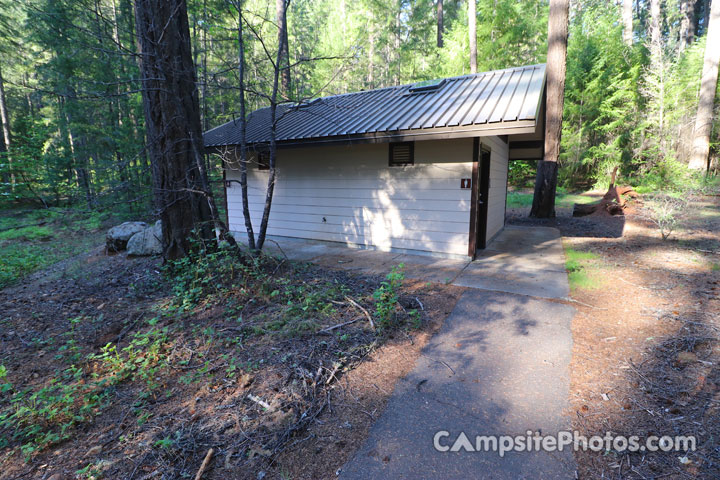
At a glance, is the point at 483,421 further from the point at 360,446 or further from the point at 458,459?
the point at 360,446

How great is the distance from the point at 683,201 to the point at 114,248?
11626mm

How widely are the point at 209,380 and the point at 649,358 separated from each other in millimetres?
3495

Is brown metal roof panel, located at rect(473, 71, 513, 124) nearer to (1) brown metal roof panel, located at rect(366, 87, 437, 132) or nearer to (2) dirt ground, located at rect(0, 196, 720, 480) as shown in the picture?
(1) brown metal roof panel, located at rect(366, 87, 437, 132)

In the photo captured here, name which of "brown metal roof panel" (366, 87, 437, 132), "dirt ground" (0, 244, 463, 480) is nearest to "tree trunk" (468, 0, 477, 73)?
"brown metal roof panel" (366, 87, 437, 132)

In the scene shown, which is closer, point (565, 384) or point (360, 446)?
point (360, 446)

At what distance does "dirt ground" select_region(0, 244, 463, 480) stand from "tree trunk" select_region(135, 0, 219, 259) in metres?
1.10

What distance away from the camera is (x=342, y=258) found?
6.28m

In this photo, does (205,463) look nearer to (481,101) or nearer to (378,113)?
(481,101)

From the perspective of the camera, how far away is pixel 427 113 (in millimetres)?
5754

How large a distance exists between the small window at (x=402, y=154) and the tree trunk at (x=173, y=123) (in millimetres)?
3401

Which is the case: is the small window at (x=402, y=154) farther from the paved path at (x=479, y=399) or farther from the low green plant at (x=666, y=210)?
the low green plant at (x=666, y=210)

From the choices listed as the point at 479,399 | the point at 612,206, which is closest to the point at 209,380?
the point at 479,399

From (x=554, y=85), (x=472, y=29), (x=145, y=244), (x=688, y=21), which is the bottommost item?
(x=145, y=244)

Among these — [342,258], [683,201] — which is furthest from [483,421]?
[683,201]
